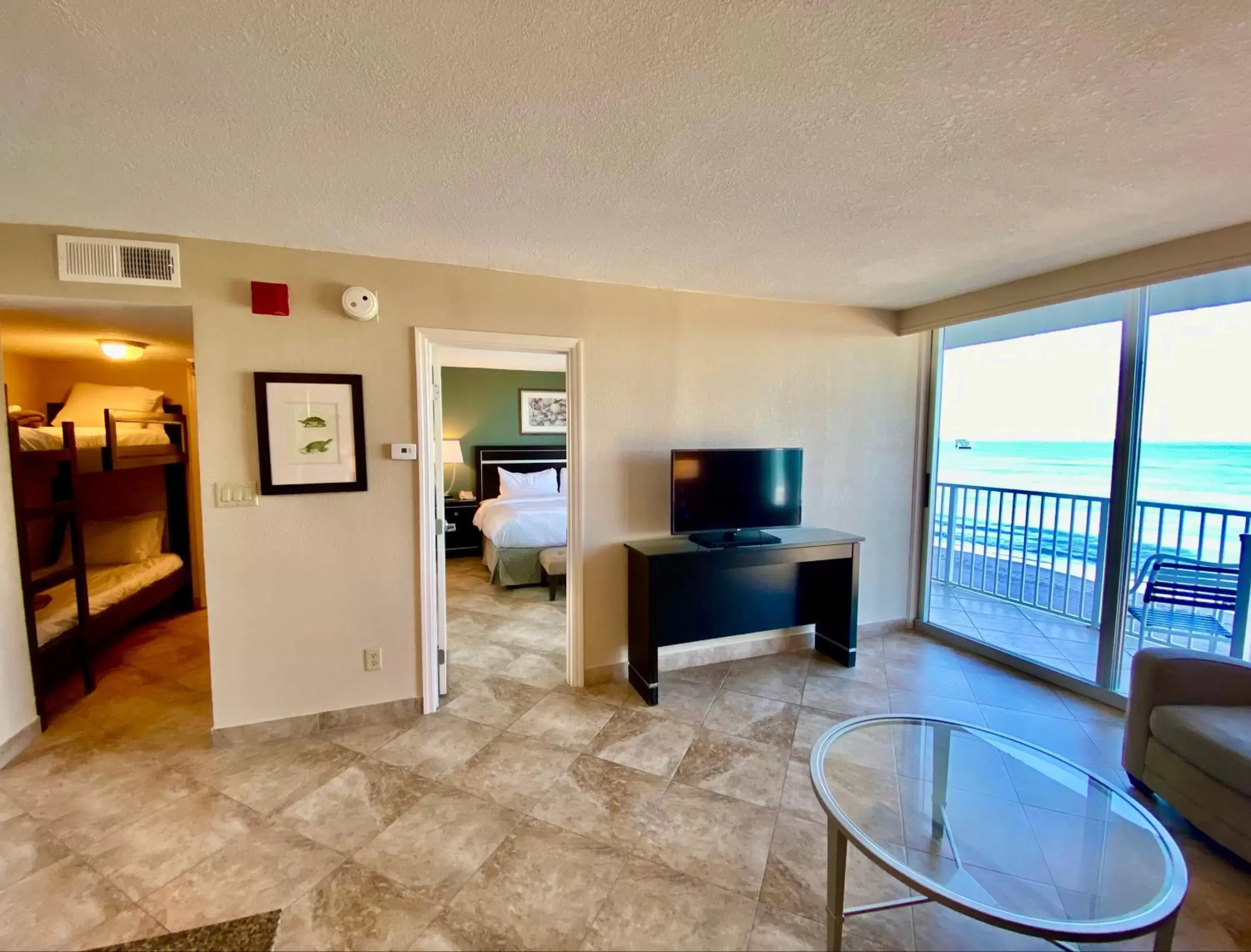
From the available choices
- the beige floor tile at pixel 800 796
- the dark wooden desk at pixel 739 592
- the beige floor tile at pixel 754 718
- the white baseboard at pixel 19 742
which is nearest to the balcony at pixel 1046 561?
the dark wooden desk at pixel 739 592

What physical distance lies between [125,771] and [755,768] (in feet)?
8.99

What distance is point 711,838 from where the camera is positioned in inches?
72.0

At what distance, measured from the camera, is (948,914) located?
1.54 meters

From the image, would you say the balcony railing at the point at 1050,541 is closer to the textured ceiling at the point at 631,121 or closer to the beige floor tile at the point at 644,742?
the textured ceiling at the point at 631,121

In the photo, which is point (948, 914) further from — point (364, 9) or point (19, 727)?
point (19, 727)

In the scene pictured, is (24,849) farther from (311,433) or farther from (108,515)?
(108,515)

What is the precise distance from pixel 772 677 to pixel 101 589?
14.0 feet

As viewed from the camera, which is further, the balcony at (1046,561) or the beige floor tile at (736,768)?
the balcony at (1046,561)

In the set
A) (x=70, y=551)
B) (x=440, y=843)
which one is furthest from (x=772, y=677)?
(x=70, y=551)

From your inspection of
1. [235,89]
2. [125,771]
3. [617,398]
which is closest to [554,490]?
[617,398]

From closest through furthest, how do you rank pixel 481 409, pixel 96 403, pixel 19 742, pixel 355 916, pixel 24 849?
pixel 355 916, pixel 24 849, pixel 19 742, pixel 96 403, pixel 481 409

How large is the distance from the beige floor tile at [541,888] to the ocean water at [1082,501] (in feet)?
10.4

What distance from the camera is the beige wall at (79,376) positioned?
12.0ft

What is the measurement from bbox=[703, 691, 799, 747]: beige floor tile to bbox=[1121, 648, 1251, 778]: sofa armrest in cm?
132
